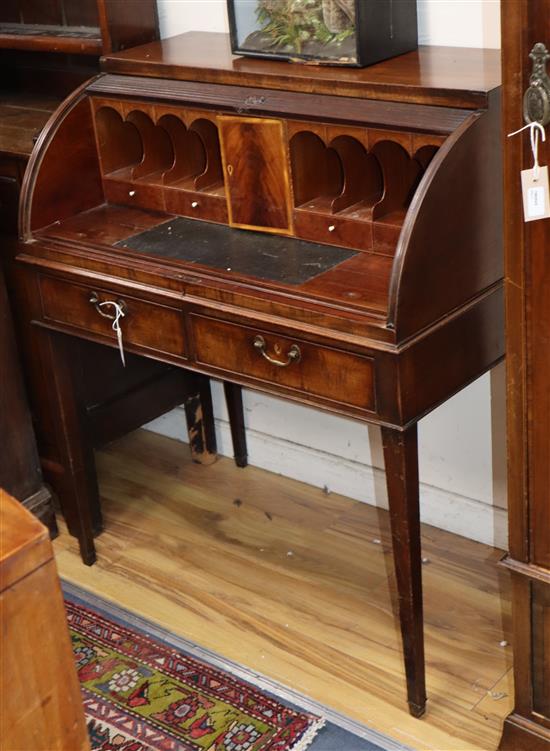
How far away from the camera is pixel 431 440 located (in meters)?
2.99

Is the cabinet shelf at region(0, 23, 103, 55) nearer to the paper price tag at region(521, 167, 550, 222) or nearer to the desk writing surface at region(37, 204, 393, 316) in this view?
the desk writing surface at region(37, 204, 393, 316)

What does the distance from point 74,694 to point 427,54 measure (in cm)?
153

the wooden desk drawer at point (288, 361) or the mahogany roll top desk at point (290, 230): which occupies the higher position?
the mahogany roll top desk at point (290, 230)

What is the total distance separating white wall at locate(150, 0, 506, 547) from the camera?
253 cm

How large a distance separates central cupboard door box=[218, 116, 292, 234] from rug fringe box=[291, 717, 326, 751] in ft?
3.46

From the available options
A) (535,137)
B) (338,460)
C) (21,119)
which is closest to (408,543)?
(535,137)

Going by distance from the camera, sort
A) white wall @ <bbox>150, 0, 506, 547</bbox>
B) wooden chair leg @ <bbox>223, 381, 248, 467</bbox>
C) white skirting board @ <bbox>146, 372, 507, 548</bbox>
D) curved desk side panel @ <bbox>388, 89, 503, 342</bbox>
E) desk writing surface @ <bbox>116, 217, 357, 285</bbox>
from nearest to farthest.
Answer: curved desk side panel @ <bbox>388, 89, 503, 342</bbox> < desk writing surface @ <bbox>116, 217, 357, 285</bbox> < white wall @ <bbox>150, 0, 506, 547</bbox> < white skirting board @ <bbox>146, 372, 507, 548</bbox> < wooden chair leg @ <bbox>223, 381, 248, 467</bbox>

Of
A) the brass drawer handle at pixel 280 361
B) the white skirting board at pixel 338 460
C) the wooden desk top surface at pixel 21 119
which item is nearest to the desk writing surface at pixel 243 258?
the brass drawer handle at pixel 280 361

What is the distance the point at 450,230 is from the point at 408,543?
621mm

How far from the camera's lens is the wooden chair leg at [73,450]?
286cm

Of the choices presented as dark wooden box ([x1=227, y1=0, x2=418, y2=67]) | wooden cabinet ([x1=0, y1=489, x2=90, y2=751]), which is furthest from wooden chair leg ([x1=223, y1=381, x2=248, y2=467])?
wooden cabinet ([x1=0, y1=489, x2=90, y2=751])

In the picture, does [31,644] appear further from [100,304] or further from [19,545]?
[100,304]

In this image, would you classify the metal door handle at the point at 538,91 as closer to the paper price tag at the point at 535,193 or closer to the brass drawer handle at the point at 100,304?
the paper price tag at the point at 535,193

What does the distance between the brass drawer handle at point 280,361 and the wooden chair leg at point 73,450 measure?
73 cm
